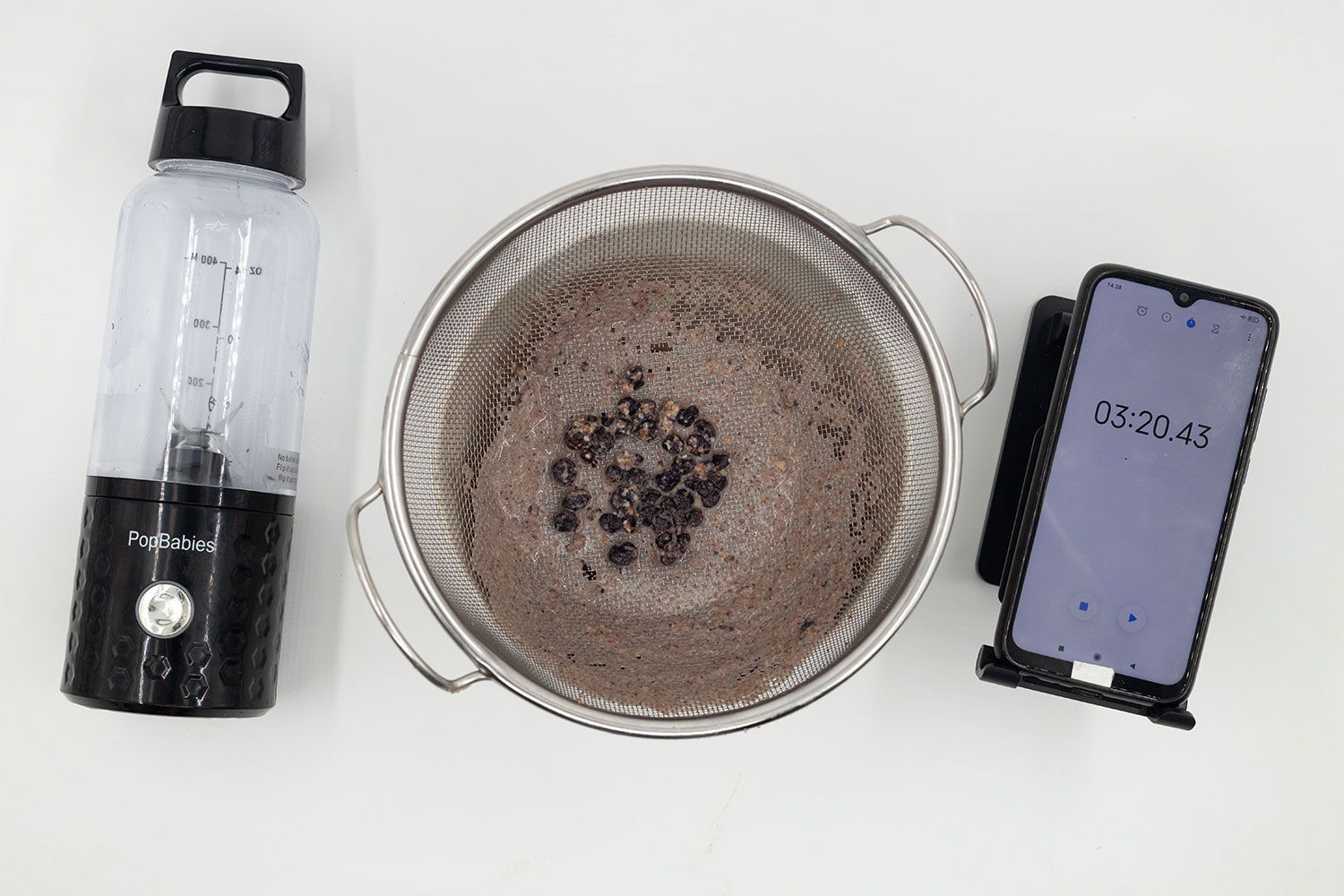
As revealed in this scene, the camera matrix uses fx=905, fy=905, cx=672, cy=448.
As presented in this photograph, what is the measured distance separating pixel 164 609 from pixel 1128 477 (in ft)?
2.20

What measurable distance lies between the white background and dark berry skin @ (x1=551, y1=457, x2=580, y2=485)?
14cm

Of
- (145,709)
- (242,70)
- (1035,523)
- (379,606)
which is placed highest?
(242,70)

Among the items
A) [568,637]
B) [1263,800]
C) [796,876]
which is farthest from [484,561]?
[1263,800]

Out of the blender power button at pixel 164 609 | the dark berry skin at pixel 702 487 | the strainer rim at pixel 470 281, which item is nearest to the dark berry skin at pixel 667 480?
the dark berry skin at pixel 702 487

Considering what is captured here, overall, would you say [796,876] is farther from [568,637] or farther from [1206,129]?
[1206,129]

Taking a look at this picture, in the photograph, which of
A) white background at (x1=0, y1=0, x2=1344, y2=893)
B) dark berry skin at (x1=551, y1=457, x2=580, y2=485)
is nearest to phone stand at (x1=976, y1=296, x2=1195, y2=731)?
white background at (x1=0, y1=0, x2=1344, y2=893)

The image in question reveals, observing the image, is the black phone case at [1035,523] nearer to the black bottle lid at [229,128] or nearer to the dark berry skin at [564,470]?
the dark berry skin at [564,470]

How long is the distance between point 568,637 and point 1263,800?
586 millimetres

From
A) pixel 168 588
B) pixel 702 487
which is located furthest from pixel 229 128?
pixel 702 487

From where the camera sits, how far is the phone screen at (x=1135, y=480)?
25.4 inches

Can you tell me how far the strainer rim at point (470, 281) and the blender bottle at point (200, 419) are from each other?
13cm

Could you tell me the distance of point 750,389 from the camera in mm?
720

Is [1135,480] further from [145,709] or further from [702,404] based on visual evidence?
[145,709]

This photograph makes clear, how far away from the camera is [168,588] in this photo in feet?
1.96
